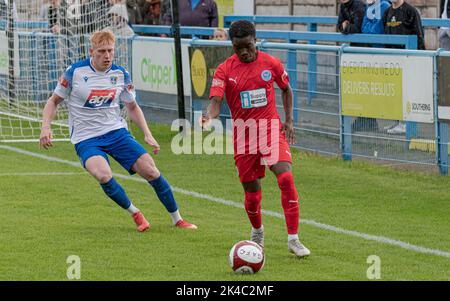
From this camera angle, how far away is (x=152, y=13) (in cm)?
2694

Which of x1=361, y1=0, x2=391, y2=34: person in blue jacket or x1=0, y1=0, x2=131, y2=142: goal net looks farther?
x1=0, y1=0, x2=131, y2=142: goal net

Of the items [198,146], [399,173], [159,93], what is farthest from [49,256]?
[159,93]

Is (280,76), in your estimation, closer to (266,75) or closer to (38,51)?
(266,75)

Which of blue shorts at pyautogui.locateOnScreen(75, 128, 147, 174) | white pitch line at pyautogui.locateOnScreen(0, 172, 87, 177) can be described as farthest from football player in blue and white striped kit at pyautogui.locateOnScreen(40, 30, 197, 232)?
white pitch line at pyautogui.locateOnScreen(0, 172, 87, 177)

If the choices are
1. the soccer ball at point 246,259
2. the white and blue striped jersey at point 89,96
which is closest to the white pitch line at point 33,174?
the white and blue striped jersey at point 89,96

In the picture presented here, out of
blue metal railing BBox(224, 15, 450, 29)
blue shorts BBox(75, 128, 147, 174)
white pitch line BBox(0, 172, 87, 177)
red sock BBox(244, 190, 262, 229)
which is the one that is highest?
blue metal railing BBox(224, 15, 450, 29)

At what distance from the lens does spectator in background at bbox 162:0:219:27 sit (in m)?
22.6

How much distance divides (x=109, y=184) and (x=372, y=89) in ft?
16.5

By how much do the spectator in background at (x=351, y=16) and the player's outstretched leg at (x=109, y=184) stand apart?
7.93 meters

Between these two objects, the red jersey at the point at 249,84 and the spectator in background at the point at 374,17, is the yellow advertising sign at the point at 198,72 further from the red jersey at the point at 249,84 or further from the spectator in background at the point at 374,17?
the red jersey at the point at 249,84

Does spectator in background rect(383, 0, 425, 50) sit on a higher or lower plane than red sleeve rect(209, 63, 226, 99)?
higher

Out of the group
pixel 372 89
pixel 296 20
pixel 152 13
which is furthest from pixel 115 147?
pixel 152 13

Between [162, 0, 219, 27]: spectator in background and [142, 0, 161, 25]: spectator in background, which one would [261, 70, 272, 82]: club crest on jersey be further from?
[142, 0, 161, 25]: spectator in background

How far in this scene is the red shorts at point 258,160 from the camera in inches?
399
